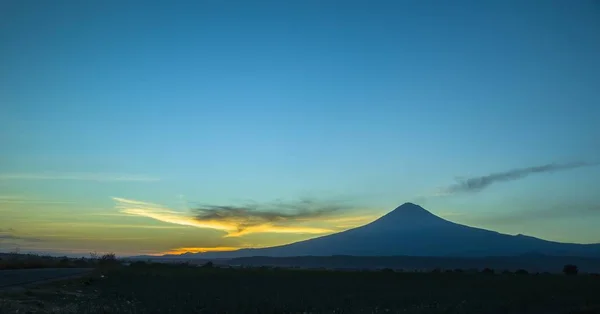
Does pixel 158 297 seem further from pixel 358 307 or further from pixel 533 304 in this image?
pixel 533 304

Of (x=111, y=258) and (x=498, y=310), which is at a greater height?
(x=111, y=258)

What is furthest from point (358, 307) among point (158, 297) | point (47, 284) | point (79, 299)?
Result: point (47, 284)

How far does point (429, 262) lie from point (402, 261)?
8093 millimetres

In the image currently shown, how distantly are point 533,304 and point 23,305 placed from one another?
93.7 feet

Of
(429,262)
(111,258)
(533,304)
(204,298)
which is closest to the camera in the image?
(204,298)

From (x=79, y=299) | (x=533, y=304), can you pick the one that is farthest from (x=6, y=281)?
(x=533, y=304)

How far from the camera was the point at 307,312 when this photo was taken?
1198 inches

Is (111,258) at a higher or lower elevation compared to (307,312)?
Answer: higher

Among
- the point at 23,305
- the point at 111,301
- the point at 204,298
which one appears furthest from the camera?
the point at 204,298

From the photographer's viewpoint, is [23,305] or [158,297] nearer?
[23,305]

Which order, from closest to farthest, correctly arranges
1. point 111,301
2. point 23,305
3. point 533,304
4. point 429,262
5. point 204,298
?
point 23,305
point 111,301
point 204,298
point 533,304
point 429,262

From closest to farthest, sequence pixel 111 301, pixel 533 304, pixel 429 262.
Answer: pixel 111 301 < pixel 533 304 < pixel 429 262

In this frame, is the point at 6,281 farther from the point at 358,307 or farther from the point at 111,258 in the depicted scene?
the point at 111,258

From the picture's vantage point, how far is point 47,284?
4044 centimetres
